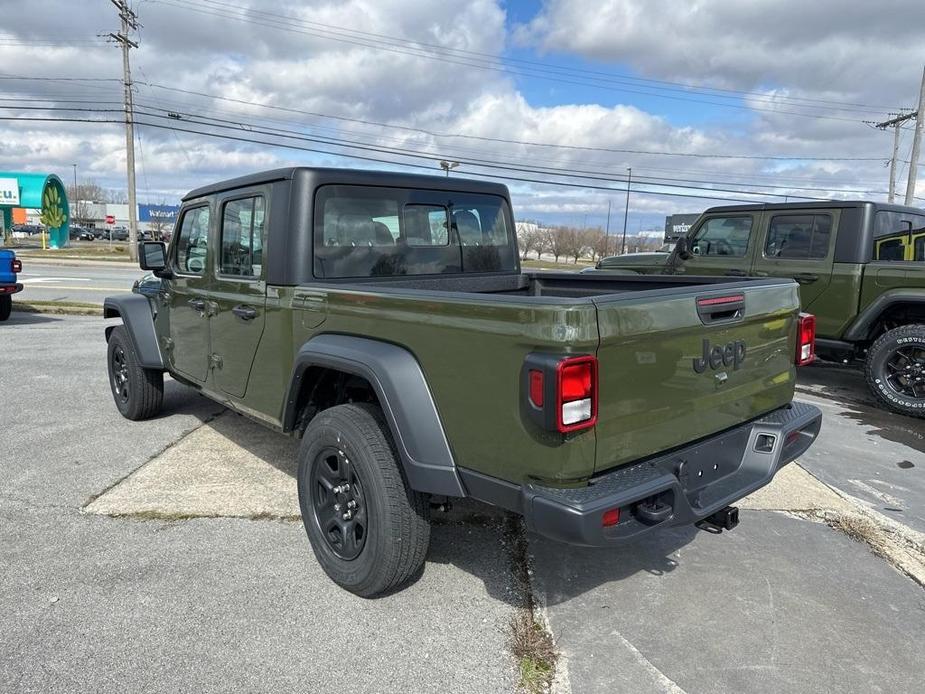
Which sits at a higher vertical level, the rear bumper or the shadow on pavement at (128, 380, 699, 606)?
the rear bumper

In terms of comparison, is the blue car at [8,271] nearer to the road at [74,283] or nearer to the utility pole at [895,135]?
the road at [74,283]

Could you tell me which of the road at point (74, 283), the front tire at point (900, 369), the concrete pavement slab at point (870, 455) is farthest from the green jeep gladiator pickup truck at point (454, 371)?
the road at point (74, 283)

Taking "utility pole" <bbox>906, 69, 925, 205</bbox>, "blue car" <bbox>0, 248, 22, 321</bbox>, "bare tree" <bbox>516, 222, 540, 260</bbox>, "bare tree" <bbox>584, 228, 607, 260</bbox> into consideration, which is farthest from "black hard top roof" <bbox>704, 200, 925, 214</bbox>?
"bare tree" <bbox>584, 228, 607, 260</bbox>

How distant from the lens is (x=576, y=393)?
2168 mm

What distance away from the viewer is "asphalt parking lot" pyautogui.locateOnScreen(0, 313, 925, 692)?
2465 millimetres

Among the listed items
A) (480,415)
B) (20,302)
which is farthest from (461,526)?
(20,302)

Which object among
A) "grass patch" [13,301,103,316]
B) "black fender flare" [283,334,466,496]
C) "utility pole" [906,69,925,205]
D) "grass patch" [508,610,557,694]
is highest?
"utility pole" [906,69,925,205]

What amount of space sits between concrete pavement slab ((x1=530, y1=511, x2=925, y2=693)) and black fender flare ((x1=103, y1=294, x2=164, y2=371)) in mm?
3275

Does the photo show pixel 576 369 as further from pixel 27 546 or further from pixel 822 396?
pixel 822 396

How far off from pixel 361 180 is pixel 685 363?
1.98 m

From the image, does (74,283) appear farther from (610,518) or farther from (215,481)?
(610,518)

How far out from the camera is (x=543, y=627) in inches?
108

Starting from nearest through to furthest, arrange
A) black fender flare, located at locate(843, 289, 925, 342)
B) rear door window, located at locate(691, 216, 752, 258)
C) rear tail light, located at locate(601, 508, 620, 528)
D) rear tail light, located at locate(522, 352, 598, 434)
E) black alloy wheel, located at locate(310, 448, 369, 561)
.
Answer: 1. rear tail light, located at locate(522, 352, 598, 434)
2. rear tail light, located at locate(601, 508, 620, 528)
3. black alloy wheel, located at locate(310, 448, 369, 561)
4. black fender flare, located at locate(843, 289, 925, 342)
5. rear door window, located at locate(691, 216, 752, 258)

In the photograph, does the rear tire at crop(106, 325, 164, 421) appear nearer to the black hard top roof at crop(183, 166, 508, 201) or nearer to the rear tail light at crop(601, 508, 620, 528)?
the black hard top roof at crop(183, 166, 508, 201)
